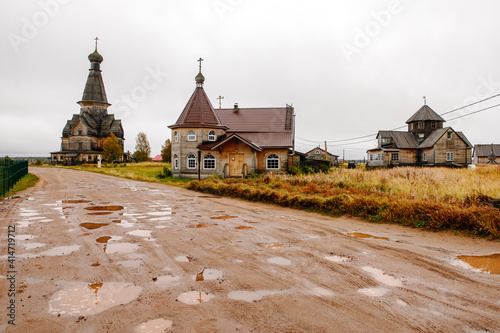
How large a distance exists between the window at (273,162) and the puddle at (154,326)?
2525cm

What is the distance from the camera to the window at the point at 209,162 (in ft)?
89.2

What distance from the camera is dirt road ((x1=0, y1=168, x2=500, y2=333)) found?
3459 millimetres

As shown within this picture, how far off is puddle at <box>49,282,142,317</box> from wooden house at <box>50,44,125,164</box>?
6290cm

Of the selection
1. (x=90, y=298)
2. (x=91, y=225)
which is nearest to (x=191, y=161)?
(x=91, y=225)

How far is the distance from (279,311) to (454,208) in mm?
6815

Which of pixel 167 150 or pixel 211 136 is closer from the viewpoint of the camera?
pixel 211 136

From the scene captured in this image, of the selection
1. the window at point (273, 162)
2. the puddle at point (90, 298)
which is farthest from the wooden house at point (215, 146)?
the puddle at point (90, 298)

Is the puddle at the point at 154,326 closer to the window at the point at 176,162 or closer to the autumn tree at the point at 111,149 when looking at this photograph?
the window at the point at 176,162

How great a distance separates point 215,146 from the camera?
2575 cm

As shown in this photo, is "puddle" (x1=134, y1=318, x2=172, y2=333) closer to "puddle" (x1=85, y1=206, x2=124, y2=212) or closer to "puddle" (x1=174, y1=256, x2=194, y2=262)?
"puddle" (x1=174, y1=256, x2=194, y2=262)

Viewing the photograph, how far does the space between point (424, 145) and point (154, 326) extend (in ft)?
157

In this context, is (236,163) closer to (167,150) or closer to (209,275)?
(209,275)

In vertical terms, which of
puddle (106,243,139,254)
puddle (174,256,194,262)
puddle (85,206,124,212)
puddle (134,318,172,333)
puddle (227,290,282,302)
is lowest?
puddle (134,318,172,333)

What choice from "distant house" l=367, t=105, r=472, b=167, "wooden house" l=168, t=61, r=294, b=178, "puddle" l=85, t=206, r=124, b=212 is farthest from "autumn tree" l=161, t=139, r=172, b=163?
"puddle" l=85, t=206, r=124, b=212
